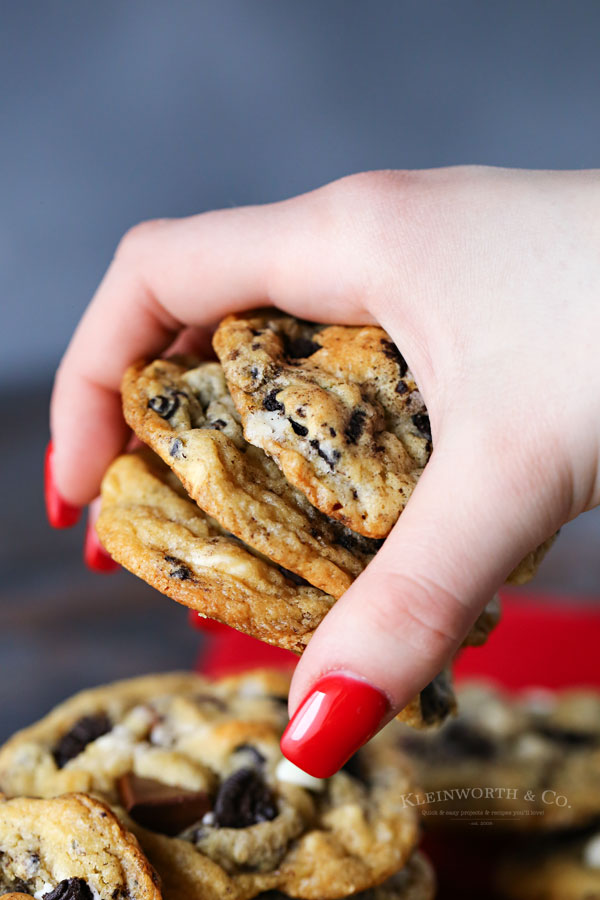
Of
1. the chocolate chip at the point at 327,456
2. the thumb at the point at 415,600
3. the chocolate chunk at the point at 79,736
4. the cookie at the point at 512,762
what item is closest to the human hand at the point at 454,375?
the thumb at the point at 415,600

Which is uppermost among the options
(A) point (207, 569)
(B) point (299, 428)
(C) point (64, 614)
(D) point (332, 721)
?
(B) point (299, 428)

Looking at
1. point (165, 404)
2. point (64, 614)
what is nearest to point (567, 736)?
point (165, 404)

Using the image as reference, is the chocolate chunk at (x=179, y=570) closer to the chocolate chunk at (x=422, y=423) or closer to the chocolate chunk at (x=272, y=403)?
the chocolate chunk at (x=272, y=403)

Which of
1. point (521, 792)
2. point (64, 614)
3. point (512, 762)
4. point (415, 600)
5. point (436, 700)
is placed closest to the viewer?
point (415, 600)

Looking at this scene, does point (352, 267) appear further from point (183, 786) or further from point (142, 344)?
point (183, 786)

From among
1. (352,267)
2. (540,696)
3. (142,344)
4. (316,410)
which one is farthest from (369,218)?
(540,696)

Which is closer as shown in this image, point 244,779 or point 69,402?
point 244,779

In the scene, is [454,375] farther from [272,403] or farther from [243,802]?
[243,802]

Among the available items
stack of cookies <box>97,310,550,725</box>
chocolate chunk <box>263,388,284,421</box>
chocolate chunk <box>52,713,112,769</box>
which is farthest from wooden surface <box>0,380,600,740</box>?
chocolate chunk <box>263,388,284,421</box>
